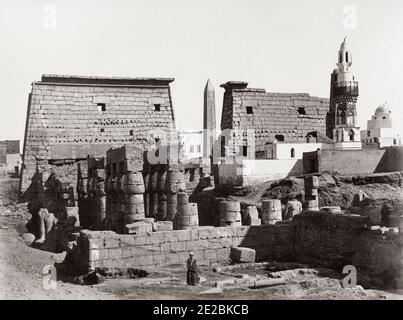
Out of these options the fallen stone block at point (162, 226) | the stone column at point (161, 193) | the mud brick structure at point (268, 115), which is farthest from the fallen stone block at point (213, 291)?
the mud brick structure at point (268, 115)

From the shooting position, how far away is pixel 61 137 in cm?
2812

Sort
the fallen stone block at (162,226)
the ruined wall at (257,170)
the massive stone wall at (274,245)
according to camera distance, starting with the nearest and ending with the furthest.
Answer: the massive stone wall at (274,245)
the fallen stone block at (162,226)
the ruined wall at (257,170)

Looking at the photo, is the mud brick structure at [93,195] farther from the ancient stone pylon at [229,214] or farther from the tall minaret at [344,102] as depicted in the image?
the tall minaret at [344,102]

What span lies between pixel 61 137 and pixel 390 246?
66.9 feet

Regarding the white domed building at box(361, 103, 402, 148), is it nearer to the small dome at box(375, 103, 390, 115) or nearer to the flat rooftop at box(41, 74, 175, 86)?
the small dome at box(375, 103, 390, 115)

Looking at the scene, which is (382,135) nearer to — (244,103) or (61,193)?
(244,103)

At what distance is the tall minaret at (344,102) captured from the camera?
39031 mm

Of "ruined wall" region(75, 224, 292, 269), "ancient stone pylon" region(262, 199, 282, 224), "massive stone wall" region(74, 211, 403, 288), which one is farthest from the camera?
"ancient stone pylon" region(262, 199, 282, 224)

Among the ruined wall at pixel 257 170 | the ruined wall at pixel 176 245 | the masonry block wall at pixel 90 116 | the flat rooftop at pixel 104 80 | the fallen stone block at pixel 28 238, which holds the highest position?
the flat rooftop at pixel 104 80

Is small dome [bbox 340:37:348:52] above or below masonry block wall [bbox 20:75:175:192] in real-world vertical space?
above

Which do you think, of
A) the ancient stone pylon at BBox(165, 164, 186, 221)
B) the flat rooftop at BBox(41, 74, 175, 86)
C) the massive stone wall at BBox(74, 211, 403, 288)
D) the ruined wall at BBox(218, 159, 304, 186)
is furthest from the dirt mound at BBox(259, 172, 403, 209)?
the flat rooftop at BBox(41, 74, 175, 86)

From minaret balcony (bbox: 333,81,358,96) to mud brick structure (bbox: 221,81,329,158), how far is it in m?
6.18

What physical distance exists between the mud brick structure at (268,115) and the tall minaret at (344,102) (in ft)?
→ 16.3

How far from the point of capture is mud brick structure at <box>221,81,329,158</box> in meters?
33.3
